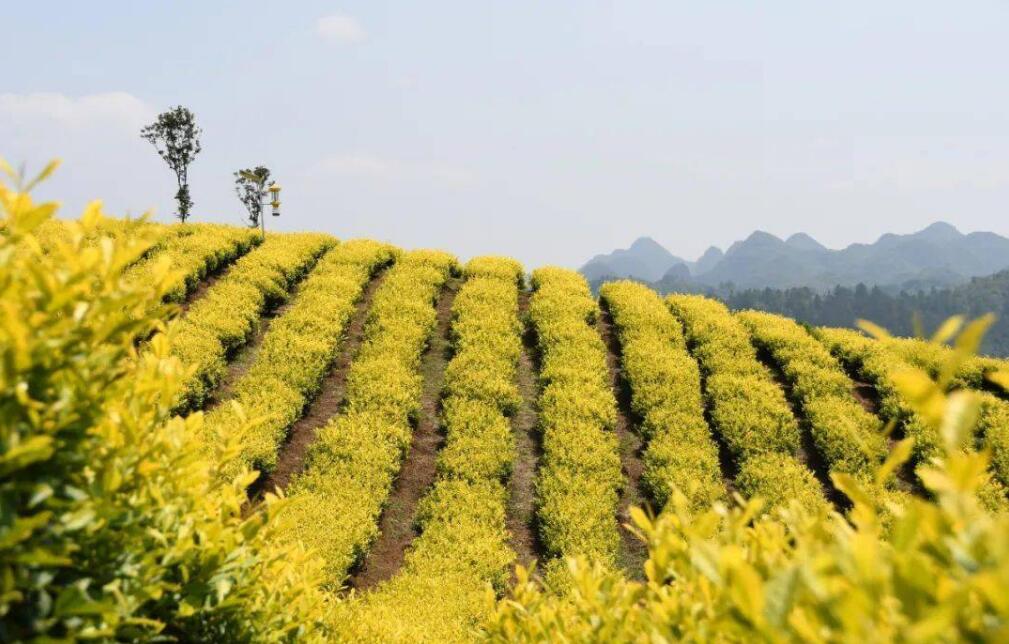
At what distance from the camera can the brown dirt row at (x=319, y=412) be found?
13.2 metres

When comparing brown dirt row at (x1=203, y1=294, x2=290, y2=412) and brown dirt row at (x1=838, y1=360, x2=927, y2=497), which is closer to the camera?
brown dirt row at (x1=838, y1=360, x2=927, y2=497)

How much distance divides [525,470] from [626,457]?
2.13 metres

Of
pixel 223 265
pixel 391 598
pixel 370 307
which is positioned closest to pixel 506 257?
pixel 370 307

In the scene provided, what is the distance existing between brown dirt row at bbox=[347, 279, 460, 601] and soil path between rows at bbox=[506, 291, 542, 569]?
64.1 inches

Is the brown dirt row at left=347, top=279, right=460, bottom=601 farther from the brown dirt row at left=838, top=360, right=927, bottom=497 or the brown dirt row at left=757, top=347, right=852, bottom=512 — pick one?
the brown dirt row at left=838, top=360, right=927, bottom=497

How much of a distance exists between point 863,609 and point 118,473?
3.02m

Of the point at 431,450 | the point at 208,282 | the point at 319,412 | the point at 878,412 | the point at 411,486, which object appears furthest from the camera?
the point at 208,282

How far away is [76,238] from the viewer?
3.09 metres

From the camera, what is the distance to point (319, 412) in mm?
15203

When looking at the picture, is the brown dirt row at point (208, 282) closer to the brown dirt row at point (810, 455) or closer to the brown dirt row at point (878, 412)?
the brown dirt row at point (810, 455)

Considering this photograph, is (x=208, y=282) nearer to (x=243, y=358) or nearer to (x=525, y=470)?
(x=243, y=358)

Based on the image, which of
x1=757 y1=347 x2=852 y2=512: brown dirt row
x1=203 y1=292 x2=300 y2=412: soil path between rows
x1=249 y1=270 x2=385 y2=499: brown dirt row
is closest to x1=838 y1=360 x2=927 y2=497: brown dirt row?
x1=757 y1=347 x2=852 y2=512: brown dirt row

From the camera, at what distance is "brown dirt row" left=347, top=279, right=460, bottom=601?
1170cm

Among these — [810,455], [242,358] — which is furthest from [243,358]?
[810,455]
